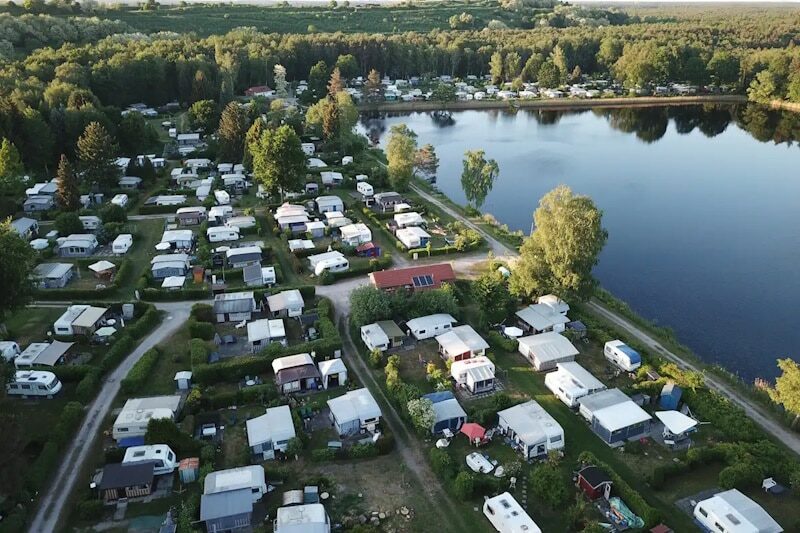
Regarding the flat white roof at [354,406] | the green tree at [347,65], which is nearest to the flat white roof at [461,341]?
the flat white roof at [354,406]

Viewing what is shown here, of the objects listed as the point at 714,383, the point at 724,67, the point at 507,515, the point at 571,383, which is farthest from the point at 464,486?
the point at 724,67

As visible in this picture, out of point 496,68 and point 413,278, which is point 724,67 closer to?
point 496,68

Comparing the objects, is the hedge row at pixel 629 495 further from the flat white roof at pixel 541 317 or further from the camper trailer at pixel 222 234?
the camper trailer at pixel 222 234

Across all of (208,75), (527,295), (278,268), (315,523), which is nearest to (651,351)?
(527,295)

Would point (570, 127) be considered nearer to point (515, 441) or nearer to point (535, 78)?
point (535, 78)

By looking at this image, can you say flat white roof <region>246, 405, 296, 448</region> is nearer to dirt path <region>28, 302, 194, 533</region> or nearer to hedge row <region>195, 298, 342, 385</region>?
hedge row <region>195, 298, 342, 385</region>
